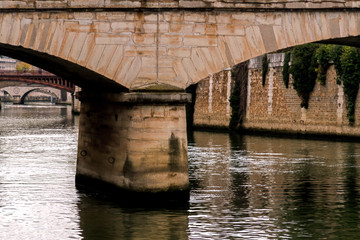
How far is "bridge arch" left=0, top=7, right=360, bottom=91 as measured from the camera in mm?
14586

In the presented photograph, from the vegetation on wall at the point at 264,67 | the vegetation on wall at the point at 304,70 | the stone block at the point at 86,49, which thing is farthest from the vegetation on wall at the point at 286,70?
A: the stone block at the point at 86,49

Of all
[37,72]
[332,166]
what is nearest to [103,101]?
[332,166]

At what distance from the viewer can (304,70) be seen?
115ft

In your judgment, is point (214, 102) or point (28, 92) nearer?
point (214, 102)

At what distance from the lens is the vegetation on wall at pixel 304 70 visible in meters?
34.4

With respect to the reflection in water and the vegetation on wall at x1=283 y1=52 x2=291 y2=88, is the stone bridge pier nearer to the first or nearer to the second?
the reflection in water

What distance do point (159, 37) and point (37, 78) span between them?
63439mm

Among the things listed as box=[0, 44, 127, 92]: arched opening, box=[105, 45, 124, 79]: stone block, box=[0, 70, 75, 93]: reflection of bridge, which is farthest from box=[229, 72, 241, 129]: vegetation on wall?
box=[0, 70, 75, 93]: reflection of bridge

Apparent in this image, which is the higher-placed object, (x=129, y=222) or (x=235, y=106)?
(x=235, y=106)

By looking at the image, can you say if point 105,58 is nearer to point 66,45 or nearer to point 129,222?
point 66,45

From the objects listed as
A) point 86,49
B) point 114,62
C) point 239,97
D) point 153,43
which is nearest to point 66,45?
point 86,49

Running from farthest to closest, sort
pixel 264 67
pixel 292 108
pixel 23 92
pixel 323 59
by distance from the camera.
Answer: pixel 23 92, pixel 264 67, pixel 292 108, pixel 323 59

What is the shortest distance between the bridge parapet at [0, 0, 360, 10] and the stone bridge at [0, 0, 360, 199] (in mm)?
18

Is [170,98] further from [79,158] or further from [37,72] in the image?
[37,72]
